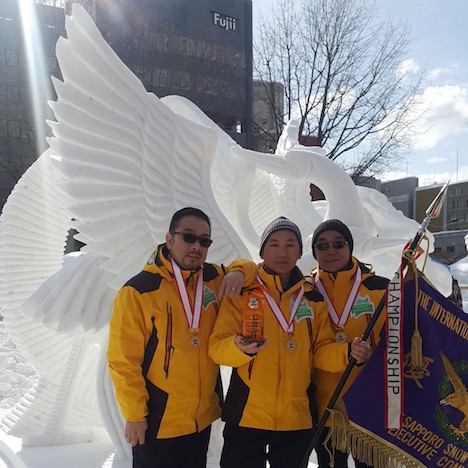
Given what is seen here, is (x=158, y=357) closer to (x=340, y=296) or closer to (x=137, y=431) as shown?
(x=137, y=431)

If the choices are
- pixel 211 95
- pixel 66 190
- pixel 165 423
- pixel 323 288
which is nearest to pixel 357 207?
pixel 323 288

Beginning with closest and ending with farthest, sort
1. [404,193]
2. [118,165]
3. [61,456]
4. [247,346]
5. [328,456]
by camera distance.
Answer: [247,346], [328,456], [118,165], [61,456], [404,193]

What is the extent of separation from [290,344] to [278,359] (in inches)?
2.9

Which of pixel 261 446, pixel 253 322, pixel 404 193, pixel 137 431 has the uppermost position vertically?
pixel 253 322

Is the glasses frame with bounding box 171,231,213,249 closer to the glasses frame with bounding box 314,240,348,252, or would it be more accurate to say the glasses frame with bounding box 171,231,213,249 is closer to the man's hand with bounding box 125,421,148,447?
the glasses frame with bounding box 314,240,348,252

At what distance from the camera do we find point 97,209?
9.16 feet

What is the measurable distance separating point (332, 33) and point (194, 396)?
1279 cm

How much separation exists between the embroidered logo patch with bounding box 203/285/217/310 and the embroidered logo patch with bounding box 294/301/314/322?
34 centimetres

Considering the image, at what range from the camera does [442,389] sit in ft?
6.30

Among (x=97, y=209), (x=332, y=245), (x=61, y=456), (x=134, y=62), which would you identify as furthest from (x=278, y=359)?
(x=134, y=62)

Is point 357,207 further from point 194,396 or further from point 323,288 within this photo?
point 194,396

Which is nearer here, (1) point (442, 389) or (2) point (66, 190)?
(1) point (442, 389)

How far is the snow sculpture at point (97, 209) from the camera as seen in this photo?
272 centimetres

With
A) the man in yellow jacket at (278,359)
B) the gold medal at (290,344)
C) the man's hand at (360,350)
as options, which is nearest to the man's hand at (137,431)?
the man in yellow jacket at (278,359)
